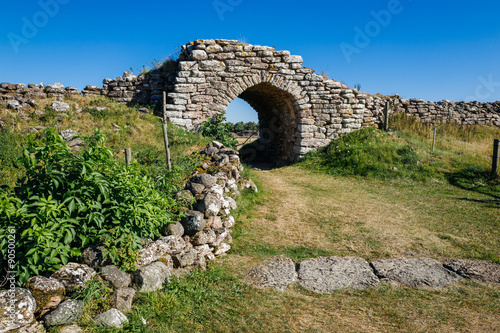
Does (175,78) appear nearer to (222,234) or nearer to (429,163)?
(222,234)

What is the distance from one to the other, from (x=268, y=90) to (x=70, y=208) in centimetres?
1075

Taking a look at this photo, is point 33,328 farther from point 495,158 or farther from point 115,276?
point 495,158

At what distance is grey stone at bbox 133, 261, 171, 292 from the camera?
347 cm

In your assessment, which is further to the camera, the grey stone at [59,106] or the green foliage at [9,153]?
the grey stone at [59,106]

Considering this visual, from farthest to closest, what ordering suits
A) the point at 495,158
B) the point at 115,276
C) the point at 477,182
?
the point at 495,158
the point at 477,182
the point at 115,276

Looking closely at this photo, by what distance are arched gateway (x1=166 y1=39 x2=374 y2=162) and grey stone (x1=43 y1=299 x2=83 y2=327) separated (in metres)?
8.65

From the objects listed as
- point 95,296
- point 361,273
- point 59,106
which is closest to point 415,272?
point 361,273

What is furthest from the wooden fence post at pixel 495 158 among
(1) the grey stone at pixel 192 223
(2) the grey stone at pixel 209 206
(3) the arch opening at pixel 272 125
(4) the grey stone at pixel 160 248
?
(4) the grey stone at pixel 160 248

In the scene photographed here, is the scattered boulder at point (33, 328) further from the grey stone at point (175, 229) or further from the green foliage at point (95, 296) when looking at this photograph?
the grey stone at point (175, 229)

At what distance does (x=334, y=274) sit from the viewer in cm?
436

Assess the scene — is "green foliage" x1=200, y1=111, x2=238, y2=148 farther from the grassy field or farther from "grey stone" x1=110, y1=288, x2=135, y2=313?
"grey stone" x1=110, y1=288, x2=135, y2=313

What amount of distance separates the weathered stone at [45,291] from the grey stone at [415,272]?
156 inches

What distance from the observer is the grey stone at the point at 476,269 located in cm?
A: 428

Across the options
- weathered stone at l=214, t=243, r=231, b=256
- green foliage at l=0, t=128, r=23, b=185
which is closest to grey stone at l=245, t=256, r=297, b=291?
weathered stone at l=214, t=243, r=231, b=256
